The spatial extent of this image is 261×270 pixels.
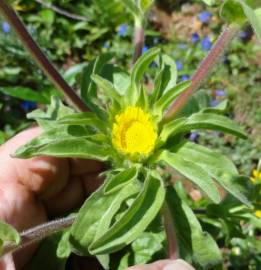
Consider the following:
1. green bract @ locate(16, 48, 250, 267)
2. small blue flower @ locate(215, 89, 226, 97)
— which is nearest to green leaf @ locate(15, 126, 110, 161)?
green bract @ locate(16, 48, 250, 267)

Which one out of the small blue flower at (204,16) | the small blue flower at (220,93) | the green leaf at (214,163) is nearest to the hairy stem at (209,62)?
the green leaf at (214,163)

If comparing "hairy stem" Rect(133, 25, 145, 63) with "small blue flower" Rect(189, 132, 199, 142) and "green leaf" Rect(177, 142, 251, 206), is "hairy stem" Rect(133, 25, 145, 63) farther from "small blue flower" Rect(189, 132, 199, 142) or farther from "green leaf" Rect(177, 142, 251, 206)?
"small blue flower" Rect(189, 132, 199, 142)

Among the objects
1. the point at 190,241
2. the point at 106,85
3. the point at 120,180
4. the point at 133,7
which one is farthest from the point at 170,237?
the point at 133,7

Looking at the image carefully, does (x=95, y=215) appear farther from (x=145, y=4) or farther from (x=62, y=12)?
(x=62, y=12)

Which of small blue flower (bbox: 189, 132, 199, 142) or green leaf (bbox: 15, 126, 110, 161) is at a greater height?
green leaf (bbox: 15, 126, 110, 161)

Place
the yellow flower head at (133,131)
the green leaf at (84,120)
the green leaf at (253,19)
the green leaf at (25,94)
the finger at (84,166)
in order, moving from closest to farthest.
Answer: the green leaf at (253,19) → the green leaf at (84,120) → the yellow flower head at (133,131) → the finger at (84,166) → the green leaf at (25,94)

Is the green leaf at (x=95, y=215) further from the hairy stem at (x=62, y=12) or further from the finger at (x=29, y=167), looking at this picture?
the hairy stem at (x=62, y=12)
